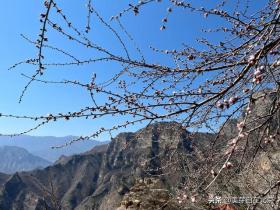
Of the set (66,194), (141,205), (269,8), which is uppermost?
(66,194)

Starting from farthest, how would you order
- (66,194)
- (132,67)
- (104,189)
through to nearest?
(66,194) < (104,189) < (132,67)

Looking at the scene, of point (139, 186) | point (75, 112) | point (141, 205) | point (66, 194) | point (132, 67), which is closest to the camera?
point (75, 112)

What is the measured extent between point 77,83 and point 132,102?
68 centimetres

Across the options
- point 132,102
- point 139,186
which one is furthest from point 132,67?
point 139,186

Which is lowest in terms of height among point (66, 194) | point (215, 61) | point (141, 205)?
point (141, 205)

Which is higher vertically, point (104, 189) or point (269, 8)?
point (104, 189)

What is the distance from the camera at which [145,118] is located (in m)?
4.80

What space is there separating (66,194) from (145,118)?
194684 mm

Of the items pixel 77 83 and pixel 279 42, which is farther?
pixel 77 83

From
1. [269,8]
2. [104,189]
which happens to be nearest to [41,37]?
[269,8]

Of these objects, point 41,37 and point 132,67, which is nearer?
point 41,37

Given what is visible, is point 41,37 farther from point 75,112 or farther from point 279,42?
point 279,42

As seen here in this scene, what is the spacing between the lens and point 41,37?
3.74 metres

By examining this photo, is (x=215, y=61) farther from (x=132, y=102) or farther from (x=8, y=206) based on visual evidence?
(x=8, y=206)
